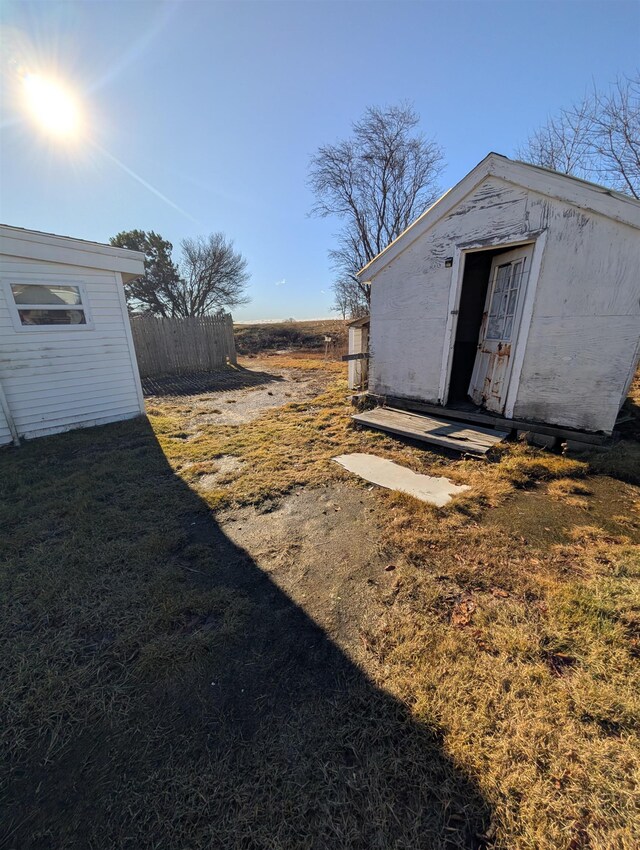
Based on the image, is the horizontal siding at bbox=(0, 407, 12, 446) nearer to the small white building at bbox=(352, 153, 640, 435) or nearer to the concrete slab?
the concrete slab

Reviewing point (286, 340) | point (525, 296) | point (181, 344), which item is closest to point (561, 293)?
point (525, 296)

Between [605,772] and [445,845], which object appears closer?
[445,845]

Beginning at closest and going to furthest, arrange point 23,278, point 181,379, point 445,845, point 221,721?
point 445,845
point 221,721
point 23,278
point 181,379

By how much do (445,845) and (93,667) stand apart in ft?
5.83

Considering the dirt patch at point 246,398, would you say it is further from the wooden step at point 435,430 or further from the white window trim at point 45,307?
the wooden step at point 435,430

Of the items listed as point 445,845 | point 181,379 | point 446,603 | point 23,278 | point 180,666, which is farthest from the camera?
point 181,379

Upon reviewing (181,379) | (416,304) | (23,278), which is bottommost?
(181,379)

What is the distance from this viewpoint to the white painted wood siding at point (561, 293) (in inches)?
143

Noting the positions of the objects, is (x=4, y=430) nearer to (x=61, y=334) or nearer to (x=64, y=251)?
(x=61, y=334)

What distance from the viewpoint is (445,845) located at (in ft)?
3.57

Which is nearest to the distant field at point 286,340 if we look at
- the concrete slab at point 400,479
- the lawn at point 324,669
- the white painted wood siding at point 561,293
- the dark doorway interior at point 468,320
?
the dark doorway interior at point 468,320

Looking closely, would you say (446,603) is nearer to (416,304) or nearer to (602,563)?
(602,563)

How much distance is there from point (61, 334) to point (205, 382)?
5.27 m

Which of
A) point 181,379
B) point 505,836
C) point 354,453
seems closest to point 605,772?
point 505,836
